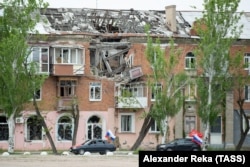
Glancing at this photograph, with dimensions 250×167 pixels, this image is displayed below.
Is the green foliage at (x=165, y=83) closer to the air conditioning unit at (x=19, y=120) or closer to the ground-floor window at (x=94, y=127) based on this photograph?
the ground-floor window at (x=94, y=127)

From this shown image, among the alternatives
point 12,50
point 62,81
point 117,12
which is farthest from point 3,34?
point 117,12

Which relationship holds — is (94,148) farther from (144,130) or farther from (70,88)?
(70,88)

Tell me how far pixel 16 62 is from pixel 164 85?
11.0m

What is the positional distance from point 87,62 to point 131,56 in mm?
3707

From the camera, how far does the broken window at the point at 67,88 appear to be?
216 feet

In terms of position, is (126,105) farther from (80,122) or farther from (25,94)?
(25,94)

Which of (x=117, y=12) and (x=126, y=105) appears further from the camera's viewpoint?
(x=117, y=12)

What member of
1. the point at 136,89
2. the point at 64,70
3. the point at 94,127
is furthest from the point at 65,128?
the point at 136,89

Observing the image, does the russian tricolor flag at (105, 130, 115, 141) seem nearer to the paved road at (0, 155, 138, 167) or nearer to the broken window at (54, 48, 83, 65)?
the broken window at (54, 48, 83, 65)

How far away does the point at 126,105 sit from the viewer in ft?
213

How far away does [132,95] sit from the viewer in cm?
6431

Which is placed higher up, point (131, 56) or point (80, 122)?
point (131, 56)

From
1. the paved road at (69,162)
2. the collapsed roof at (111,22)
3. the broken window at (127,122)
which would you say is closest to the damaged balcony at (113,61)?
the collapsed roof at (111,22)

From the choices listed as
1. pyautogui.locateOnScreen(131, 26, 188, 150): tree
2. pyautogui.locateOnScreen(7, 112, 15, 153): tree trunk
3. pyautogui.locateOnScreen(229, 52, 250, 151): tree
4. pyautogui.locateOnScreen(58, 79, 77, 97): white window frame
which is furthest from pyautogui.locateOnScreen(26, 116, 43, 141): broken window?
pyautogui.locateOnScreen(229, 52, 250, 151): tree
